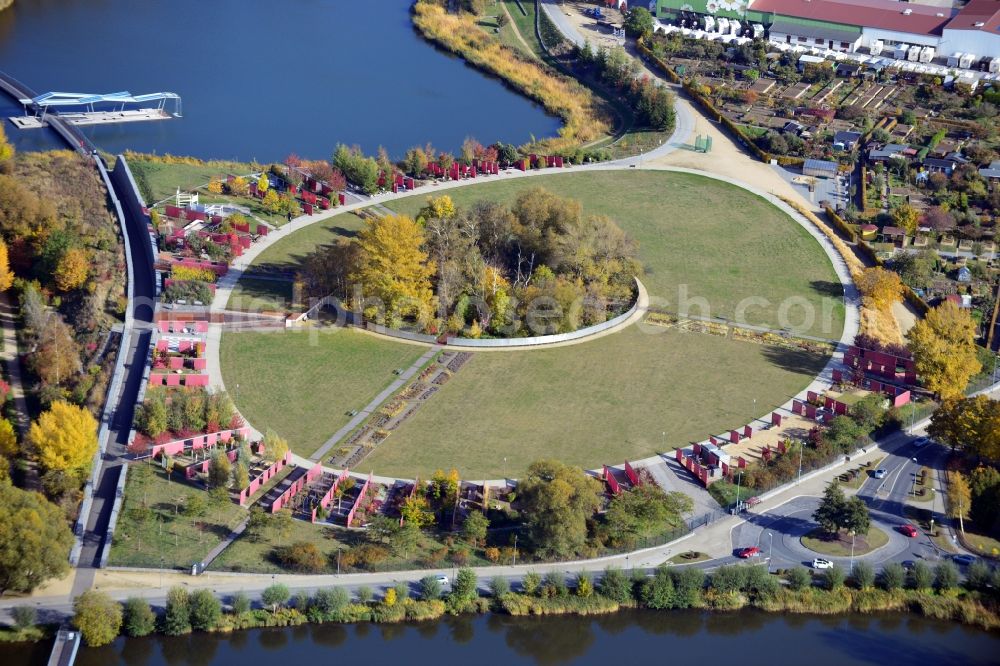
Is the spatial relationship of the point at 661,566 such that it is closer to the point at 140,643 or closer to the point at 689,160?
the point at 140,643

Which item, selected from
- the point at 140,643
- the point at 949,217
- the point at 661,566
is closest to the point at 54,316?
the point at 140,643

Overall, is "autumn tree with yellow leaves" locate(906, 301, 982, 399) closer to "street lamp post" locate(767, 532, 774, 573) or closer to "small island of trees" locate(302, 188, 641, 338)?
"street lamp post" locate(767, 532, 774, 573)

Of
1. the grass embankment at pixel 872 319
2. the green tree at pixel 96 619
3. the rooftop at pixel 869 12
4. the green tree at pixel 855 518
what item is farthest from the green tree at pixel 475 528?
the rooftop at pixel 869 12

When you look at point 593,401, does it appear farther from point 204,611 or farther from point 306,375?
point 204,611

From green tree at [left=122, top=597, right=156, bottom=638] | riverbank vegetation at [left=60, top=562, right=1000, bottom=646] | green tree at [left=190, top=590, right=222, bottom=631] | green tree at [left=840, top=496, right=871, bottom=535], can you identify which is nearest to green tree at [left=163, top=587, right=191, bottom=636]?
riverbank vegetation at [left=60, top=562, right=1000, bottom=646]

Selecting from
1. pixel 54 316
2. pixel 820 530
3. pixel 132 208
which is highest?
pixel 132 208
